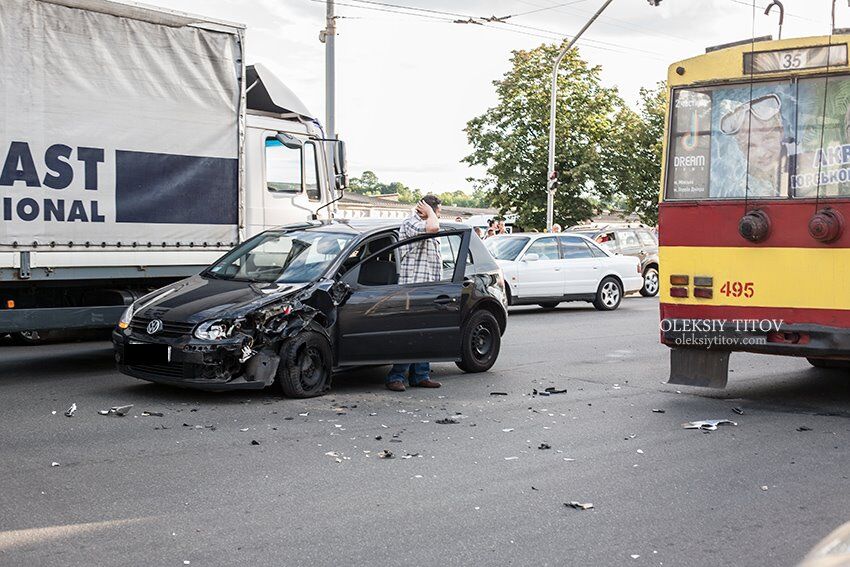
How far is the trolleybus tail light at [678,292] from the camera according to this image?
30.3ft

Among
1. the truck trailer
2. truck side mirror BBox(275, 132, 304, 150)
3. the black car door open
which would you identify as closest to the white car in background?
truck side mirror BBox(275, 132, 304, 150)

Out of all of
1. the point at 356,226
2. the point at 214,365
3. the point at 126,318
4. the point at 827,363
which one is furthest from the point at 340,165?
the point at 827,363

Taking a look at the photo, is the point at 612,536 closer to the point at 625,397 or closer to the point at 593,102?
the point at 625,397

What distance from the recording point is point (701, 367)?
9.22 m

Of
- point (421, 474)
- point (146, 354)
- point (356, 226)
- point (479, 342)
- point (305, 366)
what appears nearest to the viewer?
point (421, 474)

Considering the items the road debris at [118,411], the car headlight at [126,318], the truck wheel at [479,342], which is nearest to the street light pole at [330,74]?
the truck wheel at [479,342]

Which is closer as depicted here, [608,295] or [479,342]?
[479,342]

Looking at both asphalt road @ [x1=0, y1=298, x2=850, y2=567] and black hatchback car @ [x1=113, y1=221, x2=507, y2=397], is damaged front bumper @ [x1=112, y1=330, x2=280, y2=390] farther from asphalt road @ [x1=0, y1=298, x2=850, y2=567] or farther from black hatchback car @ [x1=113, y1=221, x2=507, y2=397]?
asphalt road @ [x1=0, y1=298, x2=850, y2=567]

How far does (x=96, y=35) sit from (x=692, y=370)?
6.43m

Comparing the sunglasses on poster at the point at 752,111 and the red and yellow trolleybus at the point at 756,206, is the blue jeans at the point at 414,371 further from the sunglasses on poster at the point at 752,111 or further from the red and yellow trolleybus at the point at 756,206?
the sunglasses on poster at the point at 752,111

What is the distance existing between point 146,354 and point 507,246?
1156cm

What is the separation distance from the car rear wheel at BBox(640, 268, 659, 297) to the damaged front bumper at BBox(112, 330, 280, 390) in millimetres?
19450

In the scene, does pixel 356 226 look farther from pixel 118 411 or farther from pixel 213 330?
pixel 118 411

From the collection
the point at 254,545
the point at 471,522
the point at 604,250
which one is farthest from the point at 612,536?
the point at 604,250
